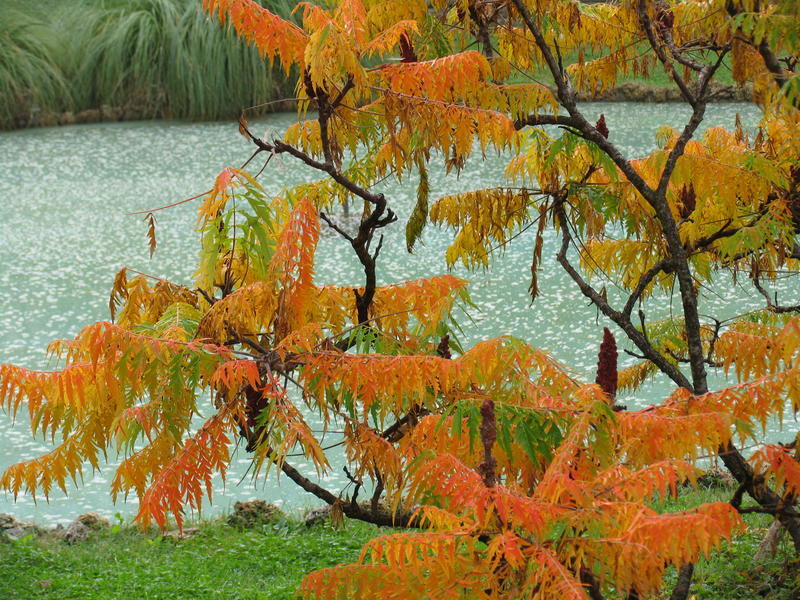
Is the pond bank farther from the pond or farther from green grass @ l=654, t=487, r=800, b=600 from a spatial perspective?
green grass @ l=654, t=487, r=800, b=600

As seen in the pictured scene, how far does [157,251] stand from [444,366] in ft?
19.9

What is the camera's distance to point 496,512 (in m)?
1.61

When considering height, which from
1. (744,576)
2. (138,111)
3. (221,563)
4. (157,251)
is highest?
(138,111)

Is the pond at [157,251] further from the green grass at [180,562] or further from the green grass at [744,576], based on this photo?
the green grass at [744,576]

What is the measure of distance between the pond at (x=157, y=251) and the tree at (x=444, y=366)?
1.24 metres

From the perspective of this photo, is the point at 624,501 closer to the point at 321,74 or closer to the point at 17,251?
the point at 321,74

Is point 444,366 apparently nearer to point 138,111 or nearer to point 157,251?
point 157,251

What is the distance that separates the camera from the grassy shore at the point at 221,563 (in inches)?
126

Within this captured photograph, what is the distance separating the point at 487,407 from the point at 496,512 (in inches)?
8.7

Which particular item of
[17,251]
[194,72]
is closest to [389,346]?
[17,251]

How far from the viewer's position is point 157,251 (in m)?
7.69

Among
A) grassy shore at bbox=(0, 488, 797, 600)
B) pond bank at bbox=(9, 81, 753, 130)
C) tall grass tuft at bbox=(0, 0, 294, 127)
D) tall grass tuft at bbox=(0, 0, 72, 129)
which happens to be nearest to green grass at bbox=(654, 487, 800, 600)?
grassy shore at bbox=(0, 488, 797, 600)

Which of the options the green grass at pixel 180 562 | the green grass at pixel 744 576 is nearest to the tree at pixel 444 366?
the green grass at pixel 744 576

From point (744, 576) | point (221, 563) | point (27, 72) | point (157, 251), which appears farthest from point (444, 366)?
point (27, 72)
